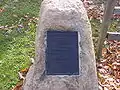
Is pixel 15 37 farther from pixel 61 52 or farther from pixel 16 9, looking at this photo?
pixel 61 52

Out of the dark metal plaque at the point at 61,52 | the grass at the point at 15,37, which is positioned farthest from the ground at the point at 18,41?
the dark metal plaque at the point at 61,52

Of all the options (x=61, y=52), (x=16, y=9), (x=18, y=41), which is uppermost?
(x=16, y=9)

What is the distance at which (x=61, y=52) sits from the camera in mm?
3285

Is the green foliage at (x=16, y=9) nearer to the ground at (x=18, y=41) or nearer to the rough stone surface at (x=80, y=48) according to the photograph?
the ground at (x=18, y=41)

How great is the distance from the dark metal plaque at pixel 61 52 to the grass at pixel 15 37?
1131 mm

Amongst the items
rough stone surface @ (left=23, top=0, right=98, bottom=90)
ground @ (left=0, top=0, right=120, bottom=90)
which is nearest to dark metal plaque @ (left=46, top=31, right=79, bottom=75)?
rough stone surface @ (left=23, top=0, right=98, bottom=90)

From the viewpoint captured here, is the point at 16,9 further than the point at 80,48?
Yes

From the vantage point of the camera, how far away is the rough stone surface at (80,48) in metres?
3.30

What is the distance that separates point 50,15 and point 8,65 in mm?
1549

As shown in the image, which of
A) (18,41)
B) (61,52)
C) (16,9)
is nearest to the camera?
(61,52)

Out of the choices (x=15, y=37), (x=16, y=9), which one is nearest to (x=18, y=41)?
(x=15, y=37)

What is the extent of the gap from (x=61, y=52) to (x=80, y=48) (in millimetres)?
229

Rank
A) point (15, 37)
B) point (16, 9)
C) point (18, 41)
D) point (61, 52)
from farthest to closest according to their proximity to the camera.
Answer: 1. point (16, 9)
2. point (15, 37)
3. point (18, 41)
4. point (61, 52)

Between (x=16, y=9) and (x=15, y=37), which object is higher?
(x=16, y=9)
